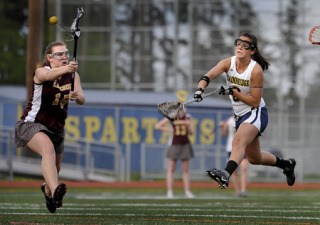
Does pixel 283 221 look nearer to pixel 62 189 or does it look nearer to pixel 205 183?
pixel 62 189

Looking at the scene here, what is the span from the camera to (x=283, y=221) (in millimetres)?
11867

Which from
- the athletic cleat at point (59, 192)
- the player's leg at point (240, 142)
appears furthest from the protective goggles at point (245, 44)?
the athletic cleat at point (59, 192)

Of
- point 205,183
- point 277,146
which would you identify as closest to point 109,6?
point 277,146

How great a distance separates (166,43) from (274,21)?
13.2ft

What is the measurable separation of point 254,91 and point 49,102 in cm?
240

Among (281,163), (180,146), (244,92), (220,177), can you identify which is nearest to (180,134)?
(180,146)

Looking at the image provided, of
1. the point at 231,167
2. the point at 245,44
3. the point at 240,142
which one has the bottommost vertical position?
the point at 231,167

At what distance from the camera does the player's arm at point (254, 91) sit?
12.6 m

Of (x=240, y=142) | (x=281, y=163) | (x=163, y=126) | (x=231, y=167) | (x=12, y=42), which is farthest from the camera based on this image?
(x=12, y=42)

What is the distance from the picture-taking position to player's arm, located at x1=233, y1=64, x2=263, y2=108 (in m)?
12.6

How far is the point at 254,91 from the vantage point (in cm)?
1266

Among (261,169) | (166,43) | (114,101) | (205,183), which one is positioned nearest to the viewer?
(205,183)

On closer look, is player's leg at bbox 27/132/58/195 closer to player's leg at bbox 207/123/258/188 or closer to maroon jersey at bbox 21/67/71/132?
maroon jersey at bbox 21/67/71/132

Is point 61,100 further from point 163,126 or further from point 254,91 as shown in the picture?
point 163,126
